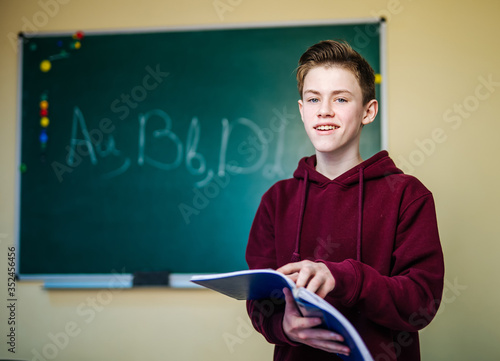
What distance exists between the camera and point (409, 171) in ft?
7.18

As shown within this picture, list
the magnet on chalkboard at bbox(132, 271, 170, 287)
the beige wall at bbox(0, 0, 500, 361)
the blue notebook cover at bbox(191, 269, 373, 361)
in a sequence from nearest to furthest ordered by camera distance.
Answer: the blue notebook cover at bbox(191, 269, 373, 361) → the beige wall at bbox(0, 0, 500, 361) → the magnet on chalkboard at bbox(132, 271, 170, 287)

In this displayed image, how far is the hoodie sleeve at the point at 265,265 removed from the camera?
1.03 meters

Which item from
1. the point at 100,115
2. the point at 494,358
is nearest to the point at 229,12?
the point at 100,115

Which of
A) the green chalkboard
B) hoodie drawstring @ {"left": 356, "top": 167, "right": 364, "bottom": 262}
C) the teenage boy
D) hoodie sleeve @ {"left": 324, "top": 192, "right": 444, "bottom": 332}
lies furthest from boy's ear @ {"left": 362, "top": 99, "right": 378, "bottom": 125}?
the green chalkboard

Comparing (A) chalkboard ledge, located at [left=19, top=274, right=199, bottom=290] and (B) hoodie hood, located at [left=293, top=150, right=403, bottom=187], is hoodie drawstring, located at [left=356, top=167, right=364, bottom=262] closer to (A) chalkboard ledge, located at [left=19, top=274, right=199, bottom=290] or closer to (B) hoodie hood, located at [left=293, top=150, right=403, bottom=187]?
(B) hoodie hood, located at [left=293, top=150, right=403, bottom=187]

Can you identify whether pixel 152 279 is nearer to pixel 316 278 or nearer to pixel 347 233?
pixel 347 233

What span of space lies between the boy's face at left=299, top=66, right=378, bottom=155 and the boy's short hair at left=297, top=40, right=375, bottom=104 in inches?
0.7

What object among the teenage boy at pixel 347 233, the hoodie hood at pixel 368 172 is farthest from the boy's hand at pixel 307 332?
the hoodie hood at pixel 368 172

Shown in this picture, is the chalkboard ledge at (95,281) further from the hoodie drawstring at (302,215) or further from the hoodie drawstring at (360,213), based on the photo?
the hoodie drawstring at (360,213)

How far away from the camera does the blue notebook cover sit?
72 centimetres

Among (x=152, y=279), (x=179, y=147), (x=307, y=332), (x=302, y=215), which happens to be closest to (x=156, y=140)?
(x=179, y=147)

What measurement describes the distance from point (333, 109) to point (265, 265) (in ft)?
1.39

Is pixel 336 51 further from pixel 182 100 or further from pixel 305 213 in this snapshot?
pixel 182 100

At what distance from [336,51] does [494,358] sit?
1.77 metres
